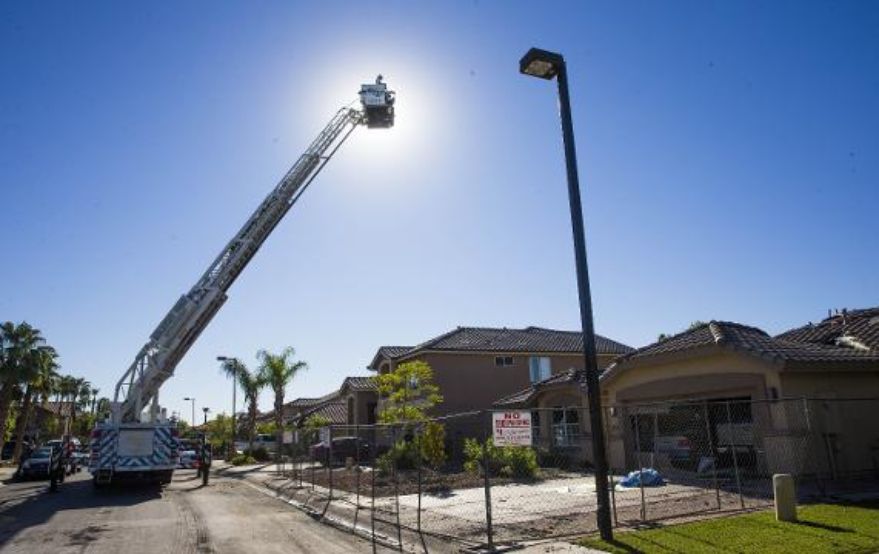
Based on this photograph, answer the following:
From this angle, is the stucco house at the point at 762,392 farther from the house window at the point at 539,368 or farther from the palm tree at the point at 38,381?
the palm tree at the point at 38,381

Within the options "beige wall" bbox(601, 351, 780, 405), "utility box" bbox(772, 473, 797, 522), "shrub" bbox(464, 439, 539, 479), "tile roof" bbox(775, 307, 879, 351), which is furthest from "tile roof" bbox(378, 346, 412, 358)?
"utility box" bbox(772, 473, 797, 522)

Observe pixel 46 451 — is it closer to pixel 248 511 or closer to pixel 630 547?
pixel 248 511

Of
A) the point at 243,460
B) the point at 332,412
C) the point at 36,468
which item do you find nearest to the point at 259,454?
the point at 243,460

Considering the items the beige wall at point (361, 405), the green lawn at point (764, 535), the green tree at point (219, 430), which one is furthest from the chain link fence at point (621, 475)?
the green tree at point (219, 430)

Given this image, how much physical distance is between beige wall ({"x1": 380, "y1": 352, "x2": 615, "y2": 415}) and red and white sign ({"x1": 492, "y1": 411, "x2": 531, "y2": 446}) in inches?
1054

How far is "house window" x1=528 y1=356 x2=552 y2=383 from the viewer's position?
131 ft

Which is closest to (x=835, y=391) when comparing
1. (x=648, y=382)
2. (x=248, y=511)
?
(x=648, y=382)

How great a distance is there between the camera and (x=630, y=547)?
927 centimetres

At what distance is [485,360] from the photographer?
1537 inches

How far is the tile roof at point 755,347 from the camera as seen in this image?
17438 millimetres

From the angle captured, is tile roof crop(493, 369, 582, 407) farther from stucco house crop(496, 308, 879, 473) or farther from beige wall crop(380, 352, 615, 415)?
beige wall crop(380, 352, 615, 415)

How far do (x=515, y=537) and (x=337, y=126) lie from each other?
15819mm

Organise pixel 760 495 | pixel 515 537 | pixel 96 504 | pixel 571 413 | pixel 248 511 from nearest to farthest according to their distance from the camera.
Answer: pixel 515 537, pixel 760 495, pixel 248 511, pixel 96 504, pixel 571 413

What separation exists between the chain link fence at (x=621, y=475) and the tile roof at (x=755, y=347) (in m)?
1.19
